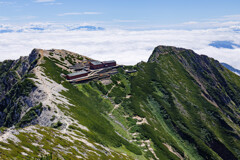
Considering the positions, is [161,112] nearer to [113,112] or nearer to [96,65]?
[113,112]

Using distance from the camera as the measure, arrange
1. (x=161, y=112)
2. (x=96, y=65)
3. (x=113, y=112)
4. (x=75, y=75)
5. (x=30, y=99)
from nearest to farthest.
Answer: (x=30, y=99)
(x=113, y=112)
(x=75, y=75)
(x=161, y=112)
(x=96, y=65)

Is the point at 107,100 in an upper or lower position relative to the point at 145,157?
upper

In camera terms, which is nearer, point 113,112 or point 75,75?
point 113,112

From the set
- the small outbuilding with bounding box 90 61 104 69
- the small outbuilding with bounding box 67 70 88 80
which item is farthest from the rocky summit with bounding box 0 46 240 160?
the small outbuilding with bounding box 90 61 104 69

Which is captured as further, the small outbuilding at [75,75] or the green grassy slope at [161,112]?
the small outbuilding at [75,75]

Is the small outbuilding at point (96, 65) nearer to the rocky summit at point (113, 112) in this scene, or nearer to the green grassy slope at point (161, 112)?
the rocky summit at point (113, 112)

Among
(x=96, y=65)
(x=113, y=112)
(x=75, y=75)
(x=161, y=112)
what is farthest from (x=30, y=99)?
(x=161, y=112)

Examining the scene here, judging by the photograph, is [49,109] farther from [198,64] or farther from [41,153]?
[198,64]

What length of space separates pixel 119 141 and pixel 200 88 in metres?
111

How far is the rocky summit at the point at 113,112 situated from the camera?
131ft

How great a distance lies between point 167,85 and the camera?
128125mm

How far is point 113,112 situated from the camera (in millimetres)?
81000

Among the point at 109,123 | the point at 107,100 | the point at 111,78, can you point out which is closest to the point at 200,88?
the point at 111,78

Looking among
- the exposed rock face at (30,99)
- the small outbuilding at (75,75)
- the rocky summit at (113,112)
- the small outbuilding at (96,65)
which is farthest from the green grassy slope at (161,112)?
the small outbuilding at (96,65)
